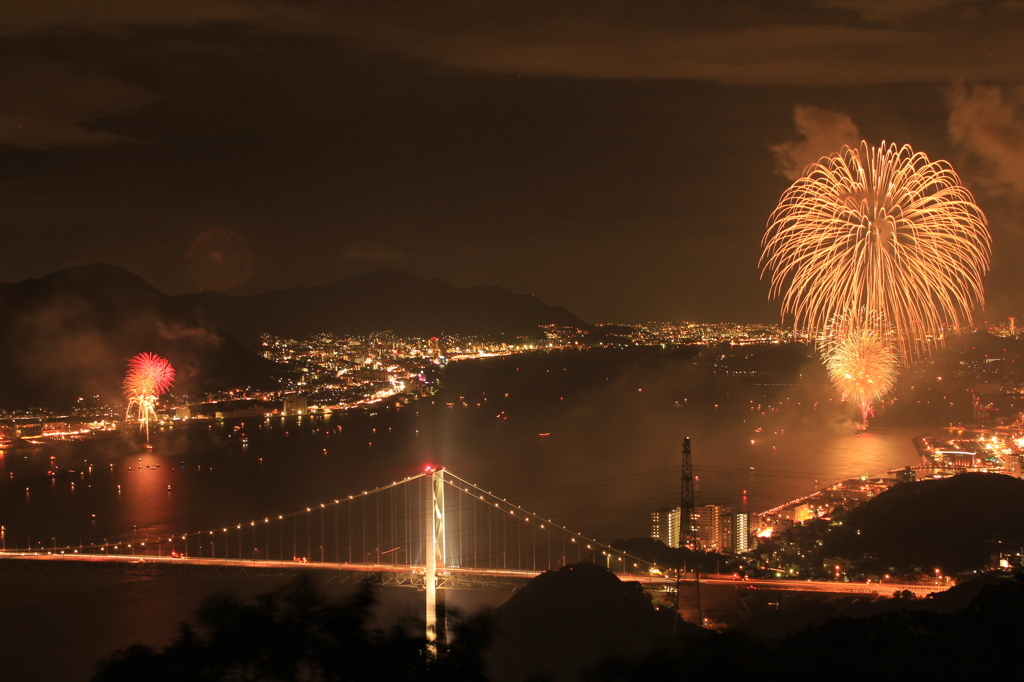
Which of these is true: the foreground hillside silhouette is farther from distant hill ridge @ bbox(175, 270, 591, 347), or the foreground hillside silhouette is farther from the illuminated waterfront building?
distant hill ridge @ bbox(175, 270, 591, 347)

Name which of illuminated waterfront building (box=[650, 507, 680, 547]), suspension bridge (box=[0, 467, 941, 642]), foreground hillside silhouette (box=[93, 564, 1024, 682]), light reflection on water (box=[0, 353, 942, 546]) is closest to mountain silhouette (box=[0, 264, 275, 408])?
light reflection on water (box=[0, 353, 942, 546])

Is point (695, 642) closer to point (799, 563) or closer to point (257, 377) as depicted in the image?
point (799, 563)

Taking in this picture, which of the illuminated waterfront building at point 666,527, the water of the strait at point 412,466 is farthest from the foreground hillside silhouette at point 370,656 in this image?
the illuminated waterfront building at point 666,527

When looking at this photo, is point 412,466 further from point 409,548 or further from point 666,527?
point 666,527

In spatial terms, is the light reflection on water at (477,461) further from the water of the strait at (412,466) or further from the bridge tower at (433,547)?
the bridge tower at (433,547)

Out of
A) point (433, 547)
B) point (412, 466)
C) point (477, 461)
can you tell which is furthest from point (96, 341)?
point (433, 547)

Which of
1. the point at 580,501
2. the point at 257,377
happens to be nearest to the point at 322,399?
the point at 257,377

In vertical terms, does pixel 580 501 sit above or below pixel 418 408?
below

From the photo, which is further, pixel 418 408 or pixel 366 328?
pixel 366 328
